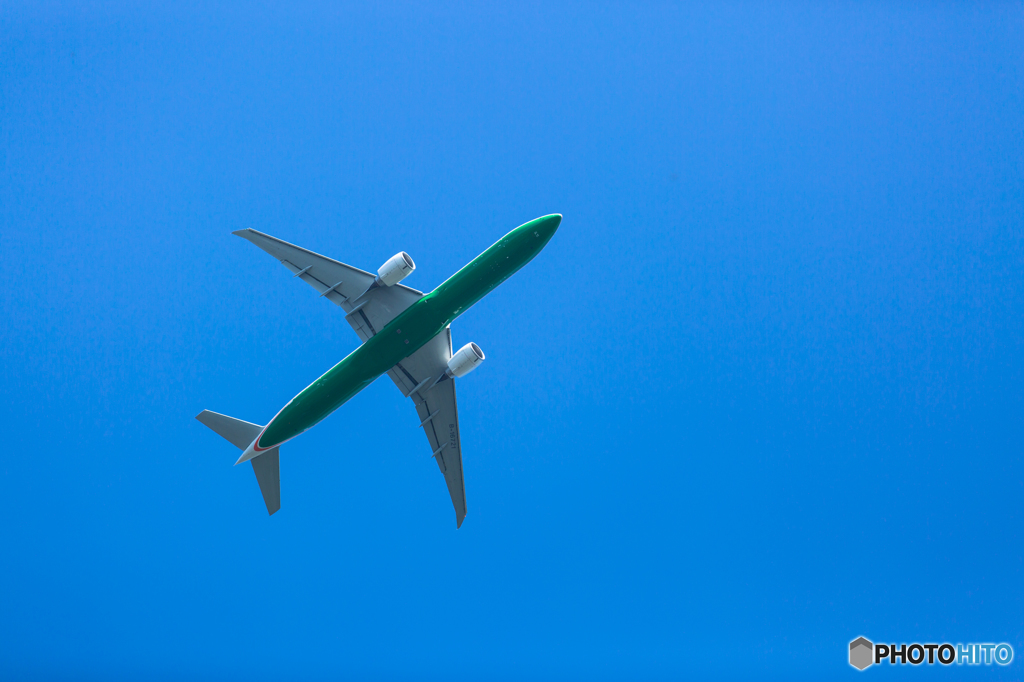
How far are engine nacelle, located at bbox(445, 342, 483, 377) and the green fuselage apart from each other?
1.24 metres

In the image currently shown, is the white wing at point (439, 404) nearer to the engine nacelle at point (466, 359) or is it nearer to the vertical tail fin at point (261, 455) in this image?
the engine nacelle at point (466, 359)

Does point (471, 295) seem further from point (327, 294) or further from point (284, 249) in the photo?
point (284, 249)

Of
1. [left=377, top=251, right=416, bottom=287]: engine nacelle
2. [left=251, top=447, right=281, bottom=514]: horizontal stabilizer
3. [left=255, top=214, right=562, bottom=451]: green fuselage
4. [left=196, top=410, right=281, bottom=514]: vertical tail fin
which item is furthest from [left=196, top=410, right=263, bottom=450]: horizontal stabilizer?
[left=377, top=251, right=416, bottom=287]: engine nacelle

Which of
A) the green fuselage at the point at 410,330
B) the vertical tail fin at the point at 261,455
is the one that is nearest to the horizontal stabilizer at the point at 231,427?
the vertical tail fin at the point at 261,455

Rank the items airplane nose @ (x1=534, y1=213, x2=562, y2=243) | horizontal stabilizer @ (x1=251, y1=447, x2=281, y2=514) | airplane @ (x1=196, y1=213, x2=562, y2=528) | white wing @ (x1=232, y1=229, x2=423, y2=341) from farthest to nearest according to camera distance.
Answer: horizontal stabilizer @ (x1=251, y1=447, x2=281, y2=514)
white wing @ (x1=232, y1=229, x2=423, y2=341)
airplane @ (x1=196, y1=213, x2=562, y2=528)
airplane nose @ (x1=534, y1=213, x2=562, y2=243)

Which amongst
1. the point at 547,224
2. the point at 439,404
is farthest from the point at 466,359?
the point at 547,224

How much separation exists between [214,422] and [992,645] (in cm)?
3134

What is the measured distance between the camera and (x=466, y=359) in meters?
21.9

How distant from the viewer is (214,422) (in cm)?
2292

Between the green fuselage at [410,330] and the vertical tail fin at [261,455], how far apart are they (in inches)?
62.1

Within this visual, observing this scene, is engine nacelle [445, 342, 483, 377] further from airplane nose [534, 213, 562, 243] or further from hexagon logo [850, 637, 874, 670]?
hexagon logo [850, 637, 874, 670]

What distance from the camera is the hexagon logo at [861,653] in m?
22.9

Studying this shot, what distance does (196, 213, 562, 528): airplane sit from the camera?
20.5 metres

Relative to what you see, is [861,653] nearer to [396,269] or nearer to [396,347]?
[396,347]
